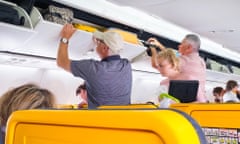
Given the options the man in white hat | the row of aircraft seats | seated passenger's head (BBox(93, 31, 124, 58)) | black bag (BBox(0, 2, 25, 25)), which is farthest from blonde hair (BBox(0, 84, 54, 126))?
black bag (BBox(0, 2, 25, 25))

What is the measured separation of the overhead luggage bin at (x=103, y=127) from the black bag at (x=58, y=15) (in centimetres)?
248

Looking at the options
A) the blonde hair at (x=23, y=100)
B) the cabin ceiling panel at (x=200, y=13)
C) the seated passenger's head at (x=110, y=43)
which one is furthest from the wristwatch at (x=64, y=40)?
the blonde hair at (x=23, y=100)

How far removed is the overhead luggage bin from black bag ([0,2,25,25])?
6.84ft

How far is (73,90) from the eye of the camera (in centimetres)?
588

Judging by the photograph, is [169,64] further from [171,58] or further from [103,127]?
[103,127]

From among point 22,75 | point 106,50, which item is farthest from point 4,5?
point 22,75

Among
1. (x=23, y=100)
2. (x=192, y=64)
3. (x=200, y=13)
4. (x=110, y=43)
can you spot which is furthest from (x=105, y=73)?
(x=200, y=13)

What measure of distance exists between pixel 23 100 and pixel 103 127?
996mm

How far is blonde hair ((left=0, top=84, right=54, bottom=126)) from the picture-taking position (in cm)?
158

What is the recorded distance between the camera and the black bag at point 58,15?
3.30 metres

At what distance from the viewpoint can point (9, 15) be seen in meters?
2.85

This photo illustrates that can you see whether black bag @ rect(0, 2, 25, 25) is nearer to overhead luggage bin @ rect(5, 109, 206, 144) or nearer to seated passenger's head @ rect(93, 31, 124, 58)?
seated passenger's head @ rect(93, 31, 124, 58)

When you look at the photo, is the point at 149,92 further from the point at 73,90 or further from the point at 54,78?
the point at 54,78

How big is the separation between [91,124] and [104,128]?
4 cm
